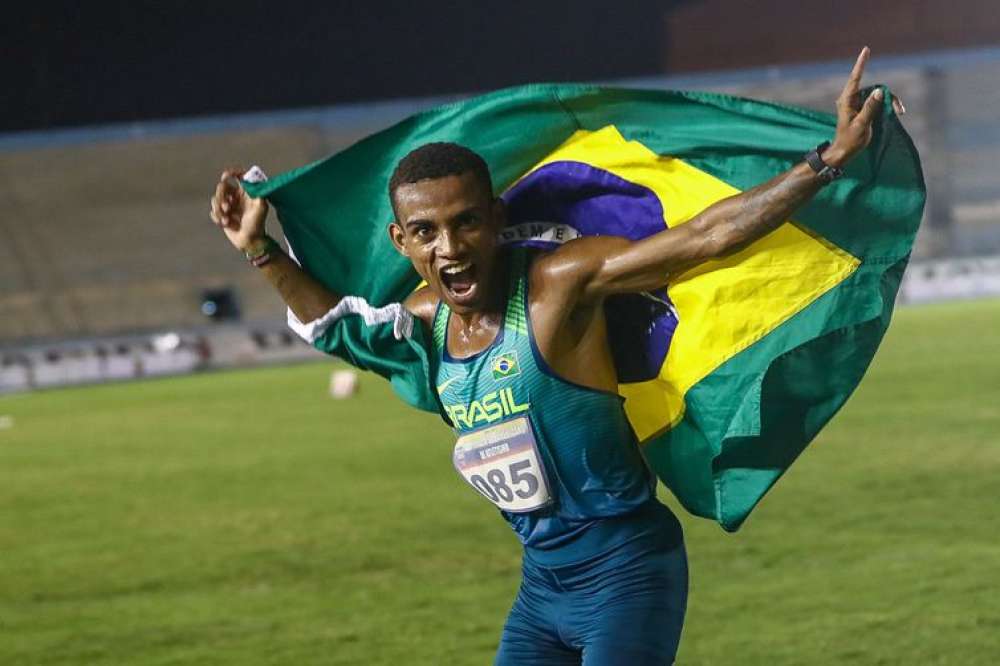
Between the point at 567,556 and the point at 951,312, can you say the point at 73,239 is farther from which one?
the point at 567,556

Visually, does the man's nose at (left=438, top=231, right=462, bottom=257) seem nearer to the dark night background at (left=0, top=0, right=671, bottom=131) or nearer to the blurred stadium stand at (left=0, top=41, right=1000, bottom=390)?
the blurred stadium stand at (left=0, top=41, right=1000, bottom=390)

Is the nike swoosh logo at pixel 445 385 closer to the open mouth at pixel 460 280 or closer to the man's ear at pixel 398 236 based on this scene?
the open mouth at pixel 460 280

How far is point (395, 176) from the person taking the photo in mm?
4109

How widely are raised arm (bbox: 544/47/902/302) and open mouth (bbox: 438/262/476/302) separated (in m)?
0.22

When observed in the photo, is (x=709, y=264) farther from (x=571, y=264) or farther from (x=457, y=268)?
(x=457, y=268)

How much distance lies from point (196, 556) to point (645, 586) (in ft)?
21.1

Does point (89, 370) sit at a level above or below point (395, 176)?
below

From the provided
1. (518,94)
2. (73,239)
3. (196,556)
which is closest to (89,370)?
(73,239)

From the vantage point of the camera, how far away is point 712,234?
400cm

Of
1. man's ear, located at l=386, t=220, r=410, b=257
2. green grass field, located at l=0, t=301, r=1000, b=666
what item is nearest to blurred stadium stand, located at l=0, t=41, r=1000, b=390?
green grass field, located at l=0, t=301, r=1000, b=666

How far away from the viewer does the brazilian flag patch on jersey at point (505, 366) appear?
13.3 ft

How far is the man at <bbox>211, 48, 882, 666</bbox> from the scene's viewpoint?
3.98 metres

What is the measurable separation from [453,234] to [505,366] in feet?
1.27

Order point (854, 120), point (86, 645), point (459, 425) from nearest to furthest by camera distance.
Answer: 1. point (854, 120)
2. point (459, 425)
3. point (86, 645)
